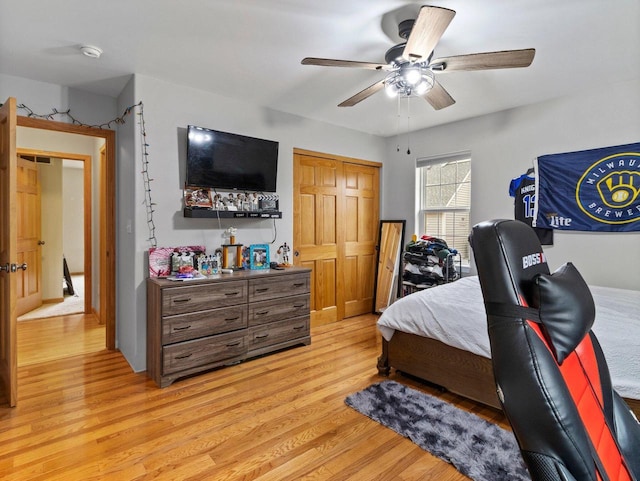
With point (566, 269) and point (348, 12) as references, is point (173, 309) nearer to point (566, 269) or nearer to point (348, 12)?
point (348, 12)

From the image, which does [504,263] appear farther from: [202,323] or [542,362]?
[202,323]

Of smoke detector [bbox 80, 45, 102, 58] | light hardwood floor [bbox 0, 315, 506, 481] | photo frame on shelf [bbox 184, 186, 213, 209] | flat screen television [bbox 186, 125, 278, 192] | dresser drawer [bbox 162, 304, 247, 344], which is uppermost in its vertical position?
smoke detector [bbox 80, 45, 102, 58]

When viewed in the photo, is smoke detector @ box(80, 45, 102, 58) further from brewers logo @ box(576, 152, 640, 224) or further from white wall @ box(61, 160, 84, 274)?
white wall @ box(61, 160, 84, 274)

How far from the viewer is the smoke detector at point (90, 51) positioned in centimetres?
251

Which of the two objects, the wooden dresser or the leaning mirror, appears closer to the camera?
the wooden dresser

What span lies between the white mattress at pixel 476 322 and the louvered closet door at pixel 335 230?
5.51 ft

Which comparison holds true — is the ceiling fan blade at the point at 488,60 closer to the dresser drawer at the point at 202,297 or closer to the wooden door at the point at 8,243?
the dresser drawer at the point at 202,297

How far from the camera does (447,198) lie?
14.9ft

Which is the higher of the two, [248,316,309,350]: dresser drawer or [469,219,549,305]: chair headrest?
[469,219,549,305]: chair headrest

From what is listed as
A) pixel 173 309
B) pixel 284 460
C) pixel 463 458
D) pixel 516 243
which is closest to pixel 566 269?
pixel 516 243

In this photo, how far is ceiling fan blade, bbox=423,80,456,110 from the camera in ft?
8.26

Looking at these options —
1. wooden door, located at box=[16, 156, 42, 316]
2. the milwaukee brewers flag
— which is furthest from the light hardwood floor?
wooden door, located at box=[16, 156, 42, 316]

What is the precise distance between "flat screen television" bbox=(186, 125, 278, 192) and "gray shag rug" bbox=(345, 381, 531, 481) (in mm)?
2220

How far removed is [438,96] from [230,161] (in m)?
1.96
